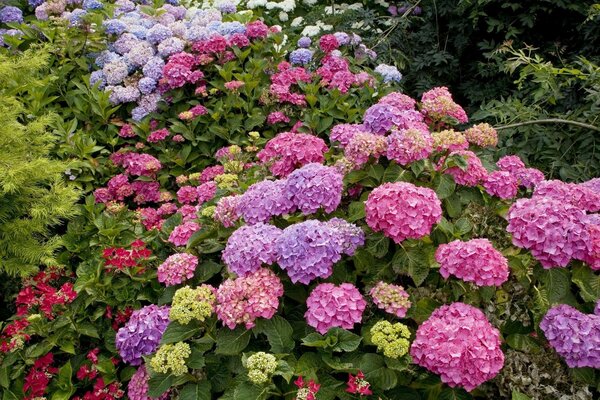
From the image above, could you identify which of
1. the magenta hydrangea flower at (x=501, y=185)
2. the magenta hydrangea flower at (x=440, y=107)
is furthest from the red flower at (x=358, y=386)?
the magenta hydrangea flower at (x=440, y=107)

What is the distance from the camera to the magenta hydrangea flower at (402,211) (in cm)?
186

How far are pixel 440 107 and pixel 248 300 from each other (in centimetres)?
128

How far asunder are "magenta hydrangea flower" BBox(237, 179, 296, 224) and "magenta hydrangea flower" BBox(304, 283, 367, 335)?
1.25 ft

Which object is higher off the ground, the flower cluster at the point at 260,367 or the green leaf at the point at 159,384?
the flower cluster at the point at 260,367

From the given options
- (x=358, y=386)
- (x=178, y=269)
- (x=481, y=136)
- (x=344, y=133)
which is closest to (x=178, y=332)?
(x=178, y=269)

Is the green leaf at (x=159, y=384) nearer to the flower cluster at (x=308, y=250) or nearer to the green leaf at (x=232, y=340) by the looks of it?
the green leaf at (x=232, y=340)

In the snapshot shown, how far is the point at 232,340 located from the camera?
1926mm

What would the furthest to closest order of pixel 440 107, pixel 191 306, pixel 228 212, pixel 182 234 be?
pixel 440 107 < pixel 182 234 < pixel 228 212 < pixel 191 306

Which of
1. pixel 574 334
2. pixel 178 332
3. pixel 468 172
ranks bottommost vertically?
pixel 178 332

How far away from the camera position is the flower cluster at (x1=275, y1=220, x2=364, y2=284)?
1.87 m

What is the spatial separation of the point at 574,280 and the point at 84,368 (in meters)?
1.82

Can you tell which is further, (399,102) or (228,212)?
(399,102)

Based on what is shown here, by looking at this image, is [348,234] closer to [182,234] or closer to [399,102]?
[182,234]

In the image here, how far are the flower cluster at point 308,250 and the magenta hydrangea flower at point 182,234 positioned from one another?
567 millimetres
